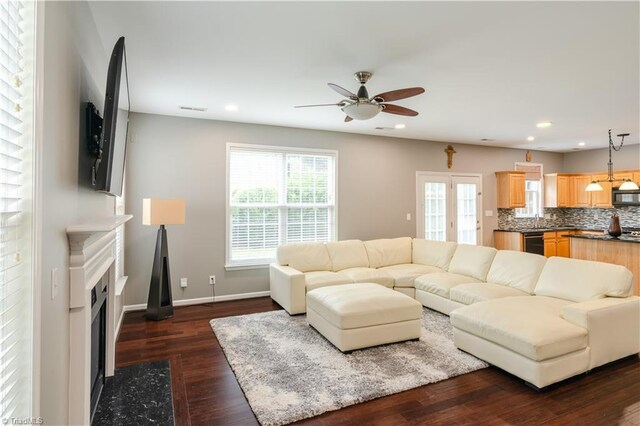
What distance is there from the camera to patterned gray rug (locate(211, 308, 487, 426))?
7.89ft

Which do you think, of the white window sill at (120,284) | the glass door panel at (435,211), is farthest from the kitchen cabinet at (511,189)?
the white window sill at (120,284)

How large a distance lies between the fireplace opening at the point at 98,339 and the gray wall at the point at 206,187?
201 cm

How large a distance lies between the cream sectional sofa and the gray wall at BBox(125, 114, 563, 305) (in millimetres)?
806

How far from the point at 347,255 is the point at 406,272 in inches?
35.1

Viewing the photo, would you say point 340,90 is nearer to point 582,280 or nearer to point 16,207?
point 16,207

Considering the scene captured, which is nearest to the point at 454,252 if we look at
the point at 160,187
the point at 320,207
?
the point at 320,207

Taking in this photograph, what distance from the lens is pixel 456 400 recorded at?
245cm

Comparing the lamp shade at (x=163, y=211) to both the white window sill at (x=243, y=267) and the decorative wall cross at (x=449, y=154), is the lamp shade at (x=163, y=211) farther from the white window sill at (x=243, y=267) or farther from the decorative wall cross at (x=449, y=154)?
the decorative wall cross at (x=449, y=154)

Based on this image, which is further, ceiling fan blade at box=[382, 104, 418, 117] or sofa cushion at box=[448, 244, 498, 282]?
sofa cushion at box=[448, 244, 498, 282]

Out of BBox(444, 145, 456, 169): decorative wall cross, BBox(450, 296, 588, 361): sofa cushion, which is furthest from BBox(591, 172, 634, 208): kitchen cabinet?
BBox(450, 296, 588, 361): sofa cushion

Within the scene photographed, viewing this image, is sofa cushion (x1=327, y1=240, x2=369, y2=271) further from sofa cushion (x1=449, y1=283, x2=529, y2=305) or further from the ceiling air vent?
the ceiling air vent

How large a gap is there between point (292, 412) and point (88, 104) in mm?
2287

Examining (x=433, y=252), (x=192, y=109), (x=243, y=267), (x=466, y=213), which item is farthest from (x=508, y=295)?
(x=192, y=109)

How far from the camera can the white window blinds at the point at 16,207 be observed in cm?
106
